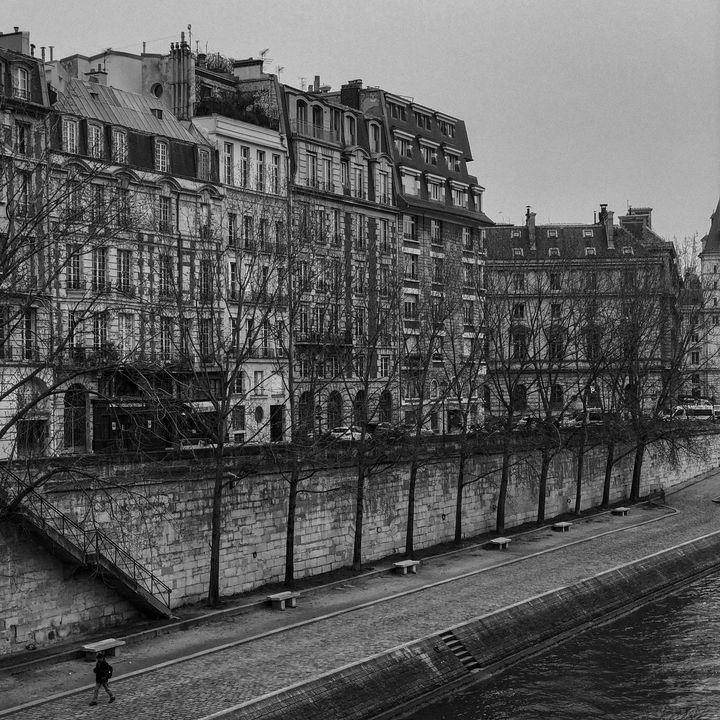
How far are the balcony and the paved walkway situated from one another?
29466 millimetres

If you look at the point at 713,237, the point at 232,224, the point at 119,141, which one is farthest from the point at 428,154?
the point at 713,237

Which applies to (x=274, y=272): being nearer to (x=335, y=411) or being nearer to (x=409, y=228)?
(x=335, y=411)

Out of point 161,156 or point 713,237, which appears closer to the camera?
point 161,156

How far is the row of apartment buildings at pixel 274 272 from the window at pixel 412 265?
5.2 inches

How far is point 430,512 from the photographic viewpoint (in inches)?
2183

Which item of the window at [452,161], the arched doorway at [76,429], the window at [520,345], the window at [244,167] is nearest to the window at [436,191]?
the window at [452,161]

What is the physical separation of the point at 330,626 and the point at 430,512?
57.4 feet

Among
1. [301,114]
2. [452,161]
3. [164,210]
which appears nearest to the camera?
[164,210]

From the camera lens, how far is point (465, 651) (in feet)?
124

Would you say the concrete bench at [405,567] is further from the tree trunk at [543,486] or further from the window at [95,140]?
the window at [95,140]

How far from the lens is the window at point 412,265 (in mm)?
82250

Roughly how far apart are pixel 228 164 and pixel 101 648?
3927 centimetres

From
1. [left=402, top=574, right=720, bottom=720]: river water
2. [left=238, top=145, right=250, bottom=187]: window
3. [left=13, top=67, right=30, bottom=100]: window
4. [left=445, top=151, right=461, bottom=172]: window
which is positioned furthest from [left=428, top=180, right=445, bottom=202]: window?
[left=402, top=574, right=720, bottom=720]: river water

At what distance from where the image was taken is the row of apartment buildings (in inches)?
1763
